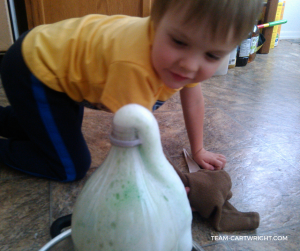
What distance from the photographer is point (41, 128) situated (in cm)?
70

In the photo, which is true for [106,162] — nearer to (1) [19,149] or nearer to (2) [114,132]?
(2) [114,132]

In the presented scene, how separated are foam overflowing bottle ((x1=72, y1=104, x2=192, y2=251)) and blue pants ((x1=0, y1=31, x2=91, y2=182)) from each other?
1.19 ft

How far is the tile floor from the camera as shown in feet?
2.01

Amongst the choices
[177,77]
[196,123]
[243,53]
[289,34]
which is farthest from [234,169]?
[289,34]

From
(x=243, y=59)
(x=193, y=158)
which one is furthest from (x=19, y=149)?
(x=243, y=59)

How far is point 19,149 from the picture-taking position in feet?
2.60

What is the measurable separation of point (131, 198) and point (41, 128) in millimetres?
445

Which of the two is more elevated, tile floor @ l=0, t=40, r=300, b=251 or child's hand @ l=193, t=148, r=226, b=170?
child's hand @ l=193, t=148, r=226, b=170

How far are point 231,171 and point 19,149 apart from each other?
61cm

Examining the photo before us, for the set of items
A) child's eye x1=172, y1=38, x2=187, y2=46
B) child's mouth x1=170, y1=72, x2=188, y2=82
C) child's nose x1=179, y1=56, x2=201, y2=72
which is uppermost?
child's eye x1=172, y1=38, x2=187, y2=46

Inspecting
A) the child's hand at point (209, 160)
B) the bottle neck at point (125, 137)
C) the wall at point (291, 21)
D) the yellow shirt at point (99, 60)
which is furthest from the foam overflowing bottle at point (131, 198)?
the wall at point (291, 21)

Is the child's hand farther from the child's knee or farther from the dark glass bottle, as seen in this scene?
the dark glass bottle

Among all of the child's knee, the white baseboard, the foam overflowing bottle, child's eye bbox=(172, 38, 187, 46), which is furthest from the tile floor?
the white baseboard

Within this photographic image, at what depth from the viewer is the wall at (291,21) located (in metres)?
3.27
